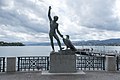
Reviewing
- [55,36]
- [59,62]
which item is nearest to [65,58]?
[59,62]

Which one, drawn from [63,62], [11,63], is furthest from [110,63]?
[11,63]

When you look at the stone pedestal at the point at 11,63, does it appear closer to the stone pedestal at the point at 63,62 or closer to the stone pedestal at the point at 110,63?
the stone pedestal at the point at 63,62

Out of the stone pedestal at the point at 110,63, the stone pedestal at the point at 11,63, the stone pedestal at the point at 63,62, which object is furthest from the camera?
the stone pedestal at the point at 110,63

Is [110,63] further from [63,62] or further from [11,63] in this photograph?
[11,63]

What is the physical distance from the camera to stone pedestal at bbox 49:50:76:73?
59.0ft

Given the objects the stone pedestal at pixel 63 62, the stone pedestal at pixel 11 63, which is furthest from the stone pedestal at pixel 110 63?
the stone pedestal at pixel 11 63

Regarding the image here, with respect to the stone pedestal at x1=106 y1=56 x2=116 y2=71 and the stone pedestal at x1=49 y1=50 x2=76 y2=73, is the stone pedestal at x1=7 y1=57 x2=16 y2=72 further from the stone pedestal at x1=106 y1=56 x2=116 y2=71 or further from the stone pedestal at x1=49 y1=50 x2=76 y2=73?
the stone pedestal at x1=106 y1=56 x2=116 y2=71

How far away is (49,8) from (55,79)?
5.21 metres

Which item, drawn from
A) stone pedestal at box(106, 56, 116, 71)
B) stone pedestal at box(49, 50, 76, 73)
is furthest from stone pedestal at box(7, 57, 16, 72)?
stone pedestal at box(106, 56, 116, 71)

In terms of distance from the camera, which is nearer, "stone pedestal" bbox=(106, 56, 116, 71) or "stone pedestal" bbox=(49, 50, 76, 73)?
"stone pedestal" bbox=(49, 50, 76, 73)

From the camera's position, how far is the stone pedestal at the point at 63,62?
1797 cm

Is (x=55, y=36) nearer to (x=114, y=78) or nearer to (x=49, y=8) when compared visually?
(x=49, y=8)

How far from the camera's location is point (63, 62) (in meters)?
18.0

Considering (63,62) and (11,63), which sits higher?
(63,62)
